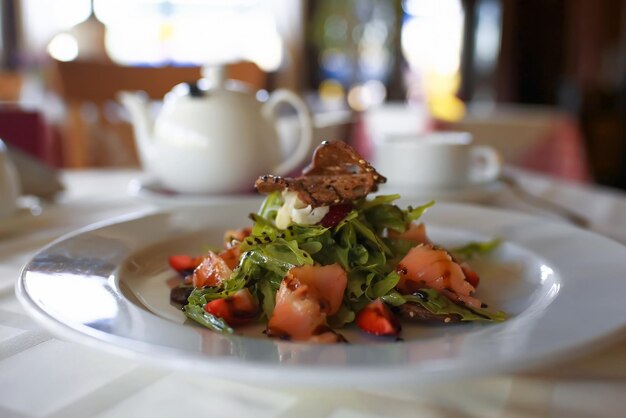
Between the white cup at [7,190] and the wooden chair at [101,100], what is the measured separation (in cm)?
144

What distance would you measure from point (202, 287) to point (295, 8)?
689 cm

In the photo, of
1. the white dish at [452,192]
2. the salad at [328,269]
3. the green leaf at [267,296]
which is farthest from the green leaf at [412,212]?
the white dish at [452,192]

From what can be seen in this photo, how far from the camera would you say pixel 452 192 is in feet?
3.88

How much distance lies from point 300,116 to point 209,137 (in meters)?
0.22

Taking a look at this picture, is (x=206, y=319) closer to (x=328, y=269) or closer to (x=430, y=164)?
(x=328, y=269)

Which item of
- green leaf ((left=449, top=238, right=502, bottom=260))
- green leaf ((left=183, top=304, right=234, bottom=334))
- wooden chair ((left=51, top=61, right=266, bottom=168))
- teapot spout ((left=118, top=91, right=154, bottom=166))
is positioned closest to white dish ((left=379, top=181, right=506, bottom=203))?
green leaf ((left=449, top=238, right=502, bottom=260))

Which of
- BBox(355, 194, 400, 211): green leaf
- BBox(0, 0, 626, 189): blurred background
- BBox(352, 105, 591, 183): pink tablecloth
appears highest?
BBox(0, 0, 626, 189): blurred background

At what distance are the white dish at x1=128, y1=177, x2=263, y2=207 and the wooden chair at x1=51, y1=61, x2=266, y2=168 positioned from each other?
1221mm

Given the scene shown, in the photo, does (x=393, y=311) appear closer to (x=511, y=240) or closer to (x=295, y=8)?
(x=511, y=240)

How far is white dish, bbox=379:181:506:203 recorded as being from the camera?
3.80 ft

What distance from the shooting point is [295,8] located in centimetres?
708

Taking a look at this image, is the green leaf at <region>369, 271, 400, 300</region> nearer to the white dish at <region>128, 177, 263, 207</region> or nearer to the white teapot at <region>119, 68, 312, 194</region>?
the white dish at <region>128, 177, 263, 207</region>

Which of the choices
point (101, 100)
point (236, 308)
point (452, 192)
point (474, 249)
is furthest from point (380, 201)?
point (101, 100)

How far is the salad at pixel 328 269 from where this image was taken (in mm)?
550
